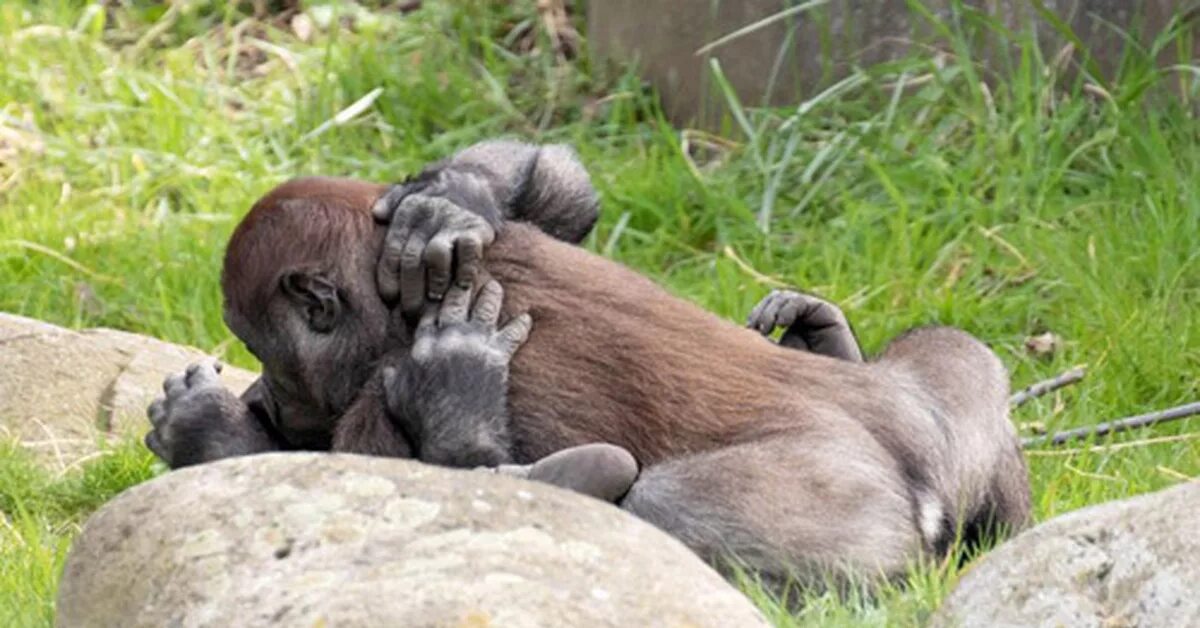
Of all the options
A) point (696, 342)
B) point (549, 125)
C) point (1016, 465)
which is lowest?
point (549, 125)

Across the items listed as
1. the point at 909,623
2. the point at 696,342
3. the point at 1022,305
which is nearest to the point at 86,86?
the point at 1022,305

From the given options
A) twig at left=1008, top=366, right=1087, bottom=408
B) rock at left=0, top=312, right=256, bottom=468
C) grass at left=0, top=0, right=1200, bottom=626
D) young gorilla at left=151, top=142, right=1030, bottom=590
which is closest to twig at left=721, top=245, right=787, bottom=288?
grass at left=0, top=0, right=1200, bottom=626

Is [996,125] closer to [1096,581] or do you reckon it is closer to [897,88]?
[897,88]

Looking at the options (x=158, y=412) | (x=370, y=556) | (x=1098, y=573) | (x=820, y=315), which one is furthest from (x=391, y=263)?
(x=1098, y=573)

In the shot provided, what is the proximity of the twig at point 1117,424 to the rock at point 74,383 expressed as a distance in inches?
79.3

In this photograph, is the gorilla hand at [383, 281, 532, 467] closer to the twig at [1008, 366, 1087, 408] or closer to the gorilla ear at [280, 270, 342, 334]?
the gorilla ear at [280, 270, 342, 334]

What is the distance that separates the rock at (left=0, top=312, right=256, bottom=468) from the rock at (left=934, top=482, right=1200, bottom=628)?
2.89 m

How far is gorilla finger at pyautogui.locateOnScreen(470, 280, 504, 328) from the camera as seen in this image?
436 cm

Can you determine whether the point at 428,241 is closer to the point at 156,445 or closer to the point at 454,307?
the point at 454,307

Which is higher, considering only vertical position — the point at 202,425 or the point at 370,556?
the point at 370,556

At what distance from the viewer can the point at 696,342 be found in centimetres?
448

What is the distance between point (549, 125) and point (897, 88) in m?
1.50

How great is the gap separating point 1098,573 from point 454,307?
4.70ft

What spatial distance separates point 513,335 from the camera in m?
4.36
